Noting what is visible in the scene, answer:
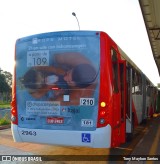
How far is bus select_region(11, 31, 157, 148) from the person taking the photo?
24.5 ft

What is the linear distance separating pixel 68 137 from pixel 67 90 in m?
1.11

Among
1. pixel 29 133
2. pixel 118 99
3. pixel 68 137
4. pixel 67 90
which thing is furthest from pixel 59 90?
pixel 118 99

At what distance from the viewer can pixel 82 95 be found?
298 inches

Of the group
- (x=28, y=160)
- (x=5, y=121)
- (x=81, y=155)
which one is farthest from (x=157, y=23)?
(x=28, y=160)

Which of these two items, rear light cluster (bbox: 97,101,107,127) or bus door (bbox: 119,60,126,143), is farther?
bus door (bbox: 119,60,126,143)

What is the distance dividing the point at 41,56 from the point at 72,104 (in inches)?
58.2

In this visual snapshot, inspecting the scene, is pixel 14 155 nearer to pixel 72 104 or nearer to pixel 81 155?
Answer: pixel 81 155

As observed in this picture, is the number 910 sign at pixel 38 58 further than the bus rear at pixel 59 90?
Yes

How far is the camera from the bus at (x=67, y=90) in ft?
24.5

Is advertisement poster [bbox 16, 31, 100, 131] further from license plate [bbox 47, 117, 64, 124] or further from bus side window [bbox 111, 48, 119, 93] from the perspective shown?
bus side window [bbox 111, 48, 119, 93]

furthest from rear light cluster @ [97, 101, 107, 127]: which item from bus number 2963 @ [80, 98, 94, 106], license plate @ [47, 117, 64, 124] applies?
license plate @ [47, 117, 64, 124]

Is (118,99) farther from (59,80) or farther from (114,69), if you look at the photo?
(59,80)

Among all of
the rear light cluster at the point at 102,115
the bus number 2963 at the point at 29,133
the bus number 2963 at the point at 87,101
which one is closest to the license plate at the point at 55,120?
the bus number 2963 at the point at 29,133

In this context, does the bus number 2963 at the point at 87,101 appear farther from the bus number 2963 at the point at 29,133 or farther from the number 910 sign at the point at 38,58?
the bus number 2963 at the point at 29,133
